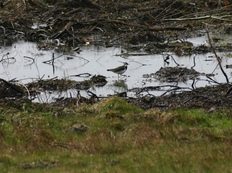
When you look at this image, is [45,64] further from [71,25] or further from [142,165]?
[142,165]

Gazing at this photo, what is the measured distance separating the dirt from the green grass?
36.4 feet

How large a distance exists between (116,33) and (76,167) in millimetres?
20217

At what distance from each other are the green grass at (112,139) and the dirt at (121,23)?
36.4ft

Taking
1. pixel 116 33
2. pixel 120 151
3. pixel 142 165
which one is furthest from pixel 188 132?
pixel 116 33

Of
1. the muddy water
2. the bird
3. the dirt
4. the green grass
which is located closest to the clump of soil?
the muddy water

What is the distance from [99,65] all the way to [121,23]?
255 inches

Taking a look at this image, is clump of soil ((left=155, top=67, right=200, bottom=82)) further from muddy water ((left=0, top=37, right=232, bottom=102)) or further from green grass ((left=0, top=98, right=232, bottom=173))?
green grass ((left=0, top=98, right=232, bottom=173))

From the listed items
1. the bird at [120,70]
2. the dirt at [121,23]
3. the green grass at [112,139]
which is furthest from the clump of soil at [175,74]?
the green grass at [112,139]

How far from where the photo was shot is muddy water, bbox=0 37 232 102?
19281 mm

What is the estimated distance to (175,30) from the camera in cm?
2922

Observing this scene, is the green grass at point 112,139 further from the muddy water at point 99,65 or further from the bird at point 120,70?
the bird at point 120,70

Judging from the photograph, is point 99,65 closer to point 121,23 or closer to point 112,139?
point 121,23

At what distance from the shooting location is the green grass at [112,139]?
8898 mm

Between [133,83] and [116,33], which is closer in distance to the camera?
[133,83]
